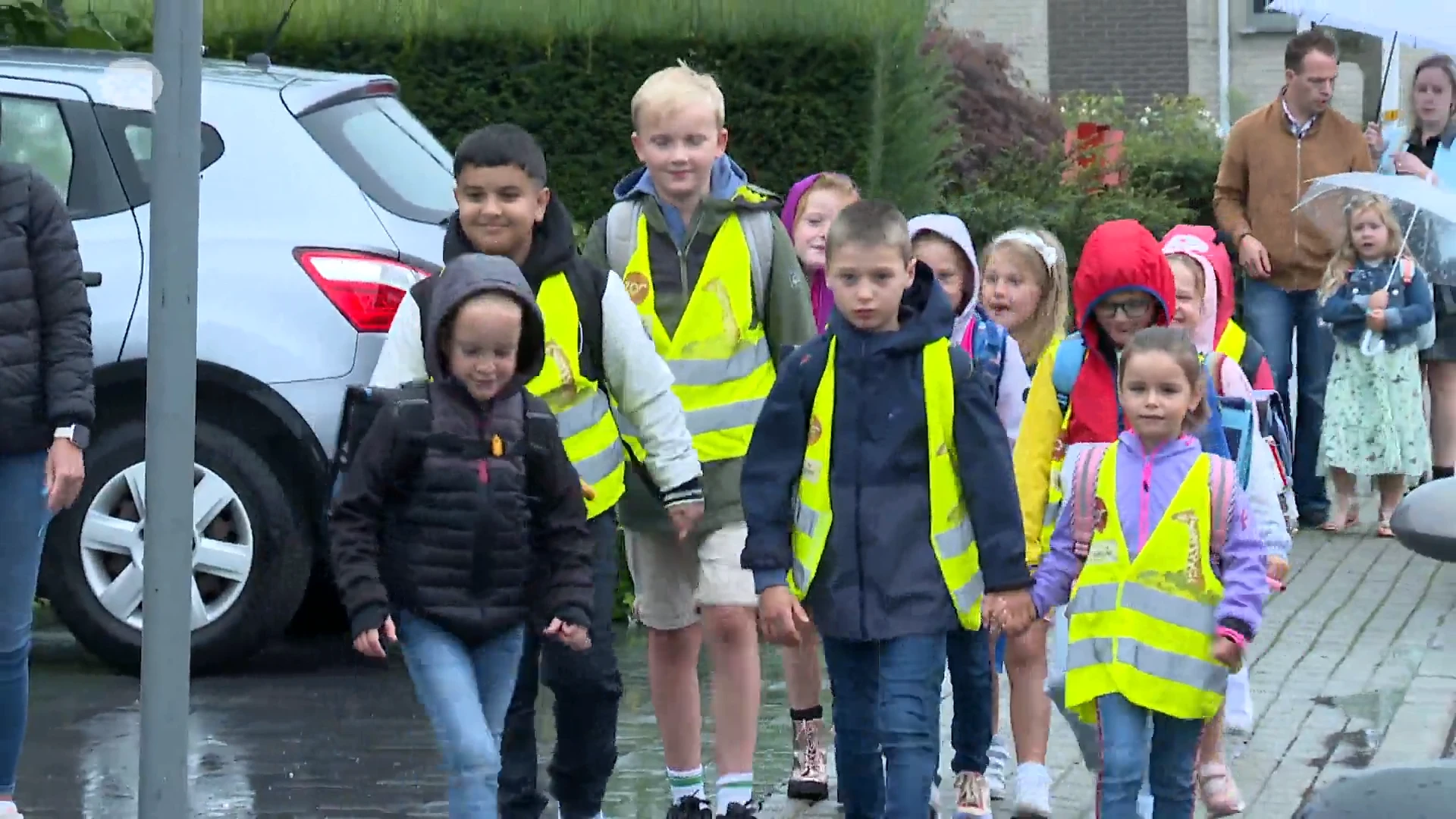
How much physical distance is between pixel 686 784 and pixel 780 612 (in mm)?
1028

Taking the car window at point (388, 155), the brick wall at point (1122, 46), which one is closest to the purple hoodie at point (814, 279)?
the car window at point (388, 155)

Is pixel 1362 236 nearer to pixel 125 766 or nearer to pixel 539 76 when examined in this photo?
pixel 539 76

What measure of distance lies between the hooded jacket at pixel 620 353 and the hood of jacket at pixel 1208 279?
5.64ft

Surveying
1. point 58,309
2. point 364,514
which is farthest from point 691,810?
point 58,309

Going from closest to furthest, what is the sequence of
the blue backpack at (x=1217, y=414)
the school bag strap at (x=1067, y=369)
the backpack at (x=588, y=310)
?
the backpack at (x=588, y=310) → the blue backpack at (x=1217, y=414) → the school bag strap at (x=1067, y=369)

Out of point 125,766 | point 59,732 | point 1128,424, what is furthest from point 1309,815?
point 59,732

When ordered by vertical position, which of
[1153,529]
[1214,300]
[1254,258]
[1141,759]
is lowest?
[1141,759]

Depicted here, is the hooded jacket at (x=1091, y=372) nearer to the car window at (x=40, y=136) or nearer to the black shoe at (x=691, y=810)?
the black shoe at (x=691, y=810)

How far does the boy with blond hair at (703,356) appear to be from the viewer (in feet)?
21.5

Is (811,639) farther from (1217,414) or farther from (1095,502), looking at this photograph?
(1095,502)

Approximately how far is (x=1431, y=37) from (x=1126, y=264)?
127 centimetres

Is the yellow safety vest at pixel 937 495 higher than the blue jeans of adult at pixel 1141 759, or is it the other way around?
the yellow safety vest at pixel 937 495

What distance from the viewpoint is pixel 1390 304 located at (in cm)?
1201

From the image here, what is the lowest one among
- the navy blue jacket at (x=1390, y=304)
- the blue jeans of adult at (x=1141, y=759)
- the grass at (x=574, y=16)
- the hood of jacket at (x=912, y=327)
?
the blue jeans of adult at (x=1141, y=759)
